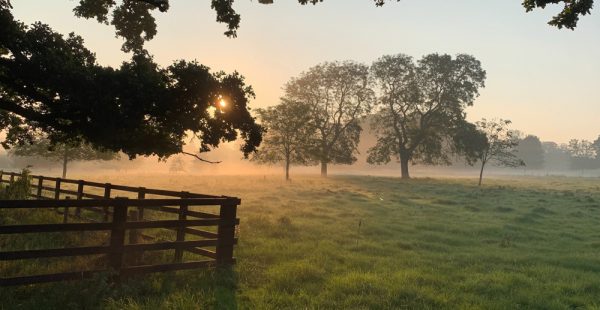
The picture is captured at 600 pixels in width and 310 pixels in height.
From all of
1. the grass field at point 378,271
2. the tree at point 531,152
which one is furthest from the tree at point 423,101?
the tree at point 531,152

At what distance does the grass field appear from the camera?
308 inches

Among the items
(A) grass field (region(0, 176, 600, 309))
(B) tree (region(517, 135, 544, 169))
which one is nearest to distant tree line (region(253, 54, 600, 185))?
(A) grass field (region(0, 176, 600, 309))

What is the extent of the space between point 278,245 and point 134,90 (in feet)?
20.9

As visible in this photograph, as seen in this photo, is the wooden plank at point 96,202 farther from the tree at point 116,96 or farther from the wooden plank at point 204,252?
the tree at point 116,96

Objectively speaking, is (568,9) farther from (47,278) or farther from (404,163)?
(404,163)

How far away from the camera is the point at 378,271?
11133 millimetres

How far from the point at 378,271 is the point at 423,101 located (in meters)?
53.3

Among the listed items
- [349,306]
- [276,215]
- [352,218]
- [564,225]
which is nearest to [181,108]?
[349,306]

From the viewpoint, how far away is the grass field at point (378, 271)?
25.7 ft

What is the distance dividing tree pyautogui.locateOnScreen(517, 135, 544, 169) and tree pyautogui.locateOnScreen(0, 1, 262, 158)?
171 metres

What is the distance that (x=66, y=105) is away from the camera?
10523 millimetres

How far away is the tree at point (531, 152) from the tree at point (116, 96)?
171 m

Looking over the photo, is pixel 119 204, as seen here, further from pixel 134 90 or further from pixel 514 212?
pixel 514 212

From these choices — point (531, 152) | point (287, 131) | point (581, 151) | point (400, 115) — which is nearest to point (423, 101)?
point (400, 115)
